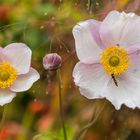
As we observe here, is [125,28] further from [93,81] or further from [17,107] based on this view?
[17,107]

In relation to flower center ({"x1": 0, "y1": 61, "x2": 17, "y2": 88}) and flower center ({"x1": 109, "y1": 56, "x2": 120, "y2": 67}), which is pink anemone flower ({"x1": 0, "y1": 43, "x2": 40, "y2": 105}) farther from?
flower center ({"x1": 109, "y1": 56, "x2": 120, "y2": 67})

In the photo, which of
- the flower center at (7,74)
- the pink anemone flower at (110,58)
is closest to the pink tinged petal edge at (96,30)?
the pink anemone flower at (110,58)

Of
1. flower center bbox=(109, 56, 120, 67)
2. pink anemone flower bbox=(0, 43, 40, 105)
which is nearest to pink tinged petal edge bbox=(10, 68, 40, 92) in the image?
pink anemone flower bbox=(0, 43, 40, 105)

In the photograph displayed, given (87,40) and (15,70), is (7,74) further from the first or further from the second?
(87,40)

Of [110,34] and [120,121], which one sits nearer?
[110,34]

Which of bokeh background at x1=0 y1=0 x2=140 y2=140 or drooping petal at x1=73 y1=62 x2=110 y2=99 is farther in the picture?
bokeh background at x1=0 y1=0 x2=140 y2=140

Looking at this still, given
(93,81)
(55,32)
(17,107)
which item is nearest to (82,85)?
(93,81)
